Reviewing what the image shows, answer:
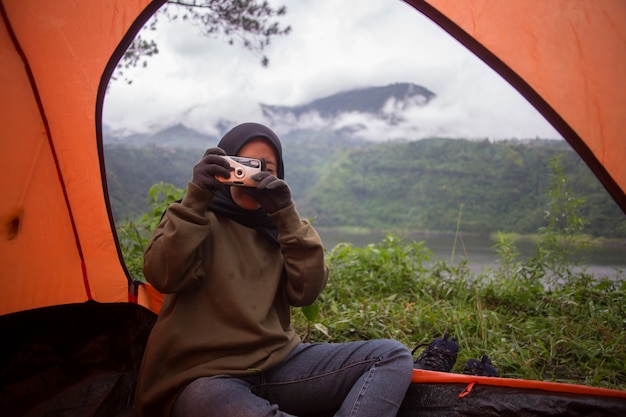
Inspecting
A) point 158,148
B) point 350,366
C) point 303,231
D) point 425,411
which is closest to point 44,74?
point 303,231

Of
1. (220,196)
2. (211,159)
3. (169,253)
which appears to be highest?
(211,159)

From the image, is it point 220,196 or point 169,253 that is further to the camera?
point 220,196

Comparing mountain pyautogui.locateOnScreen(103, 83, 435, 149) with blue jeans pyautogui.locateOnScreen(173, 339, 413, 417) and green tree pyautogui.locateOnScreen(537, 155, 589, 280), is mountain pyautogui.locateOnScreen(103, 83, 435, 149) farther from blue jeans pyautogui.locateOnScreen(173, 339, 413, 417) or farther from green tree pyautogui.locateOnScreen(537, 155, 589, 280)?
blue jeans pyautogui.locateOnScreen(173, 339, 413, 417)

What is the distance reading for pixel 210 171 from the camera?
132cm

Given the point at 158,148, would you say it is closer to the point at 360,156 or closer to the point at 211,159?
the point at 360,156

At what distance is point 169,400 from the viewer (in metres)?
1.28

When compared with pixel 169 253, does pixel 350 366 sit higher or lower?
lower

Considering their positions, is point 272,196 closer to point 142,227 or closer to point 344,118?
point 142,227

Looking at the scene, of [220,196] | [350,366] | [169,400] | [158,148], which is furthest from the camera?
[158,148]

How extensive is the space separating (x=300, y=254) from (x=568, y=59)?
3.38 feet

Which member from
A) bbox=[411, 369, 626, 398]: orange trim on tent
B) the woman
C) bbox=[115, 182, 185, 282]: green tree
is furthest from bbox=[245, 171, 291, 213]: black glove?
bbox=[115, 182, 185, 282]: green tree

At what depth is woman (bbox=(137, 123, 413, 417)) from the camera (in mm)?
1280

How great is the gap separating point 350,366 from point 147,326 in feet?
3.31

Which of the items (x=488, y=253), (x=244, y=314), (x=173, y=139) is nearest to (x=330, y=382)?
(x=244, y=314)
